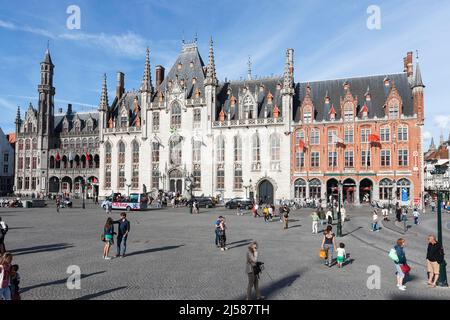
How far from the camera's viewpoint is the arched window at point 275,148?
53.5 metres

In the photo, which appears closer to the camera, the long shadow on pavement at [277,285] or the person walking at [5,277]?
the person walking at [5,277]

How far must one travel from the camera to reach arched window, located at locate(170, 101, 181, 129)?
→ 2329 inches

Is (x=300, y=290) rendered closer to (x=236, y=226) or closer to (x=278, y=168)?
(x=236, y=226)

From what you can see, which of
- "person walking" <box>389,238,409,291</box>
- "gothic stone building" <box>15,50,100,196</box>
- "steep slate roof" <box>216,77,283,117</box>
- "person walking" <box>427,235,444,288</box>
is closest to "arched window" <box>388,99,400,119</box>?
"steep slate roof" <box>216,77,283,117</box>

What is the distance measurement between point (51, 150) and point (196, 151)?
32527mm

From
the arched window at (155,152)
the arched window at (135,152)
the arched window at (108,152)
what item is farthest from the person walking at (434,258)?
the arched window at (108,152)

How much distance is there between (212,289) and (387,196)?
44.1 meters

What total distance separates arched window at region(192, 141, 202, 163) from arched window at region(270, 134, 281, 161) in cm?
1167

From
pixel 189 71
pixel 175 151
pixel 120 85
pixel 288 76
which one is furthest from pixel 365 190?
pixel 120 85

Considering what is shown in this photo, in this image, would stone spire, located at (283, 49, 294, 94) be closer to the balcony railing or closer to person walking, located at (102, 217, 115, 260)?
the balcony railing

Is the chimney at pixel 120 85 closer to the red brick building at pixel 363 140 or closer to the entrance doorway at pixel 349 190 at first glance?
the red brick building at pixel 363 140

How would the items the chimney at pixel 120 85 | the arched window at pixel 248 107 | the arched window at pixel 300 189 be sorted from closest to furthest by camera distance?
the arched window at pixel 300 189
the arched window at pixel 248 107
the chimney at pixel 120 85

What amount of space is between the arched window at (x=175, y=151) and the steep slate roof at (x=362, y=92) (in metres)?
19.4

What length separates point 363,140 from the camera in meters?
50.0
